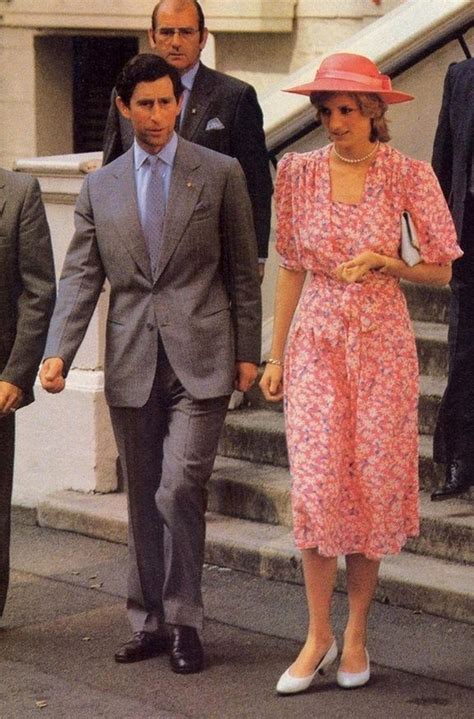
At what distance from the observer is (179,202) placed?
6.43 m

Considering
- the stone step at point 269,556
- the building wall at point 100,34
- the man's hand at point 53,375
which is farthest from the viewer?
the building wall at point 100,34

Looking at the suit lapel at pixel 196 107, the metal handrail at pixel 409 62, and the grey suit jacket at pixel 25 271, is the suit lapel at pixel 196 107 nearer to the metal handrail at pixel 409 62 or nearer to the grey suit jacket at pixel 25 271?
the grey suit jacket at pixel 25 271

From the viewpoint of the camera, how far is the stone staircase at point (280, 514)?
7184 millimetres

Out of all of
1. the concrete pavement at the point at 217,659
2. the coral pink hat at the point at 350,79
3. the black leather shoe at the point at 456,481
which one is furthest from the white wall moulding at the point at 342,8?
the coral pink hat at the point at 350,79

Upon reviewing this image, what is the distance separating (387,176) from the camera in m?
6.23

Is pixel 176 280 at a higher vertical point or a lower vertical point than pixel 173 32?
lower

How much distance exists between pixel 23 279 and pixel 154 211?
0.54 metres

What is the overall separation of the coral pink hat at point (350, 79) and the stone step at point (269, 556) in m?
1.87

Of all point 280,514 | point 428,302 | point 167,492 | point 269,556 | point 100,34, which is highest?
point 100,34

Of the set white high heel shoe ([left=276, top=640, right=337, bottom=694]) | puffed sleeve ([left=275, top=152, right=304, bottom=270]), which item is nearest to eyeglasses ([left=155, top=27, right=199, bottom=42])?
puffed sleeve ([left=275, top=152, right=304, bottom=270])

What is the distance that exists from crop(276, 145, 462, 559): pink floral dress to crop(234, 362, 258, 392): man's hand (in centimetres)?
25

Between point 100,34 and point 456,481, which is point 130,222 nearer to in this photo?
point 456,481

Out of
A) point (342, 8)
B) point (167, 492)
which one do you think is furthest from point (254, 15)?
point (167, 492)

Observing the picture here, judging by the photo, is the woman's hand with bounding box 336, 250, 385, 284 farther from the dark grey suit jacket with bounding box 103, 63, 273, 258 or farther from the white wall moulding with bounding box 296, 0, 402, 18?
the white wall moulding with bounding box 296, 0, 402, 18
